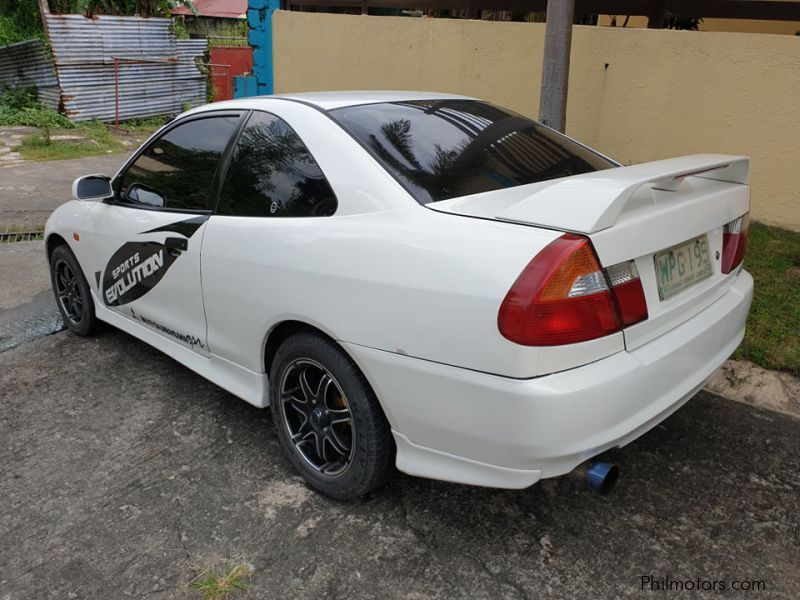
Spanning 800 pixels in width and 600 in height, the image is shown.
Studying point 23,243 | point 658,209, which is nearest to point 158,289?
point 658,209

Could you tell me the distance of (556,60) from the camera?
4.70 meters

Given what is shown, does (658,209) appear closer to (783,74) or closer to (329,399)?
(329,399)

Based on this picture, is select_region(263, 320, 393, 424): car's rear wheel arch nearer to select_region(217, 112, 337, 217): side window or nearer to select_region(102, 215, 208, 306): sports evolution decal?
select_region(217, 112, 337, 217): side window

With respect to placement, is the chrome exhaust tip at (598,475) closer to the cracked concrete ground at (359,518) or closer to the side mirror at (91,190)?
the cracked concrete ground at (359,518)

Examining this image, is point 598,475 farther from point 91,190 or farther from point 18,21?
point 18,21

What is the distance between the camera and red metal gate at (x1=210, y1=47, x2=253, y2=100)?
17.5 meters

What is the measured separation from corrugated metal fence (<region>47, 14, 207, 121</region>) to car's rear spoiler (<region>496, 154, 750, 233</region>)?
1412cm

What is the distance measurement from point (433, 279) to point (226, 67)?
1708 cm

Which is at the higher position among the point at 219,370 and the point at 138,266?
the point at 138,266

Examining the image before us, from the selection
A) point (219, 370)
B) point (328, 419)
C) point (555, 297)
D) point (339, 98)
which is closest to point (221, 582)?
point (328, 419)

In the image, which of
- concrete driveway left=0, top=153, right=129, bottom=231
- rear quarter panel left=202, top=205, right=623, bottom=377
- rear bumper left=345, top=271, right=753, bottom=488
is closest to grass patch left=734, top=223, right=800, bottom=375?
rear bumper left=345, top=271, right=753, bottom=488

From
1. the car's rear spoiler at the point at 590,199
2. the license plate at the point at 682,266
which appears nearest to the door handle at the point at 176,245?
the car's rear spoiler at the point at 590,199

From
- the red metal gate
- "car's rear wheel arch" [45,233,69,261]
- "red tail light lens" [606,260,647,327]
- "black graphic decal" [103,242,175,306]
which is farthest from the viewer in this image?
the red metal gate

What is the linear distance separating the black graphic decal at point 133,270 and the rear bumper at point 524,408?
1.48m
